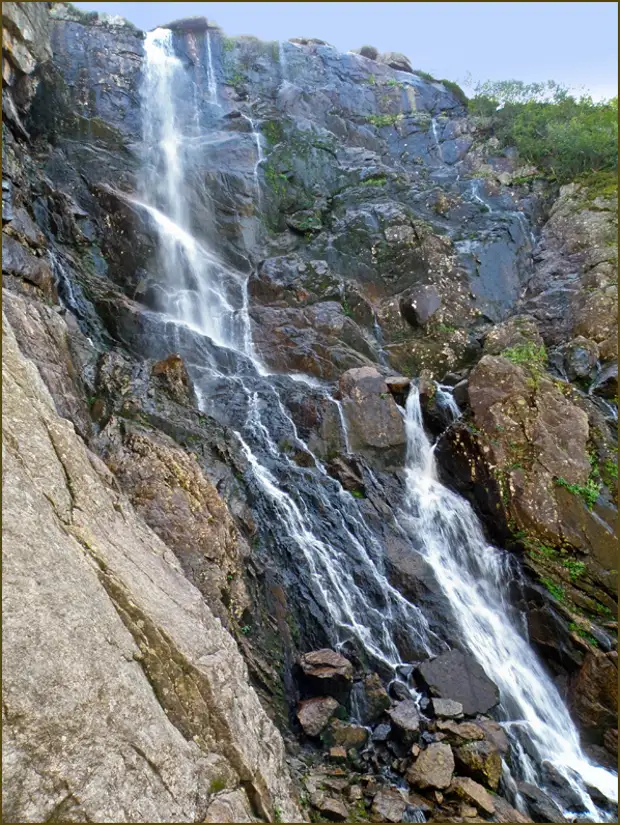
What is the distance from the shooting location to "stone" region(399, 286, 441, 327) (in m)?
18.4

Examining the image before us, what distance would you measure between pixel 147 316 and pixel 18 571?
40.7 feet

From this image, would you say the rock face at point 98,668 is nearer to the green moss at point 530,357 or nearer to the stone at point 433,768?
the stone at point 433,768

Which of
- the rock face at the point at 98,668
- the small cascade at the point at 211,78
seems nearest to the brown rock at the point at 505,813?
the rock face at the point at 98,668

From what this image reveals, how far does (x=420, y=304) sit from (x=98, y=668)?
1691 centimetres

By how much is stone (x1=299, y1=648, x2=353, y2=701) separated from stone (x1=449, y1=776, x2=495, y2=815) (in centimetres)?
191

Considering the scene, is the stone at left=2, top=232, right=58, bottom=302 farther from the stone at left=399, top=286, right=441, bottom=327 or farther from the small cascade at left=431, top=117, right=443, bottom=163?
the small cascade at left=431, top=117, right=443, bottom=163

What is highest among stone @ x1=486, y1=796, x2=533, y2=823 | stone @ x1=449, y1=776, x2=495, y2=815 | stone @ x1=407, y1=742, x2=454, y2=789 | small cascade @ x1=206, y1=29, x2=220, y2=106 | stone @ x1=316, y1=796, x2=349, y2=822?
small cascade @ x1=206, y1=29, x2=220, y2=106

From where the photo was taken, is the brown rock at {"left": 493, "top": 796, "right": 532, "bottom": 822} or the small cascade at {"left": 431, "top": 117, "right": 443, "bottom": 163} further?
the small cascade at {"left": 431, "top": 117, "right": 443, "bottom": 163}

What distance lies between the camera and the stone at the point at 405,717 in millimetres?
7250

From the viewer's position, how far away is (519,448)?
1262cm

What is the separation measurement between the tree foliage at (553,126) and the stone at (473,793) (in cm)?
2444

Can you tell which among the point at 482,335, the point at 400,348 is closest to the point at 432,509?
the point at 400,348

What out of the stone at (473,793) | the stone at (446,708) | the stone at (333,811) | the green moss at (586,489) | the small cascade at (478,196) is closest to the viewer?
the stone at (333,811)

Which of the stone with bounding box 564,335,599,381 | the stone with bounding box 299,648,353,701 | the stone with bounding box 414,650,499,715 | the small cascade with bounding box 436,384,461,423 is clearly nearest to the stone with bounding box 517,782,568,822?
the stone with bounding box 414,650,499,715
